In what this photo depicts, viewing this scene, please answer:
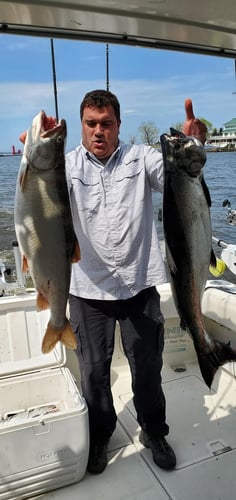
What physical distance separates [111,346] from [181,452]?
3.28 ft

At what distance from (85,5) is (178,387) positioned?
325 cm

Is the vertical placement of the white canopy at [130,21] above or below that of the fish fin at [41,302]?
above

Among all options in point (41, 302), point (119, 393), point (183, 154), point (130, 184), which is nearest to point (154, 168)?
point (130, 184)

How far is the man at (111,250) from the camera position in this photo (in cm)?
257

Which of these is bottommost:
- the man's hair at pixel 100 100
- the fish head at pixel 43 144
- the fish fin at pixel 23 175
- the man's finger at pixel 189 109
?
the fish fin at pixel 23 175

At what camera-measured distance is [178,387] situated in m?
3.91

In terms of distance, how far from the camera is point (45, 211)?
177cm

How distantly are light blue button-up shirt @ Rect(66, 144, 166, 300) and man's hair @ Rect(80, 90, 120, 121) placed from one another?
247 millimetres

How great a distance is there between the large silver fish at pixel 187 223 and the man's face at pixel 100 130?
0.73 meters

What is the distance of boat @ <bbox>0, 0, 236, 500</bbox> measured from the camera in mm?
1914

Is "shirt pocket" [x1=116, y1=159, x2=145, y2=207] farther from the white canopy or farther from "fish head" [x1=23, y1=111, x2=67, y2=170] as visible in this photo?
"fish head" [x1=23, y1=111, x2=67, y2=170]

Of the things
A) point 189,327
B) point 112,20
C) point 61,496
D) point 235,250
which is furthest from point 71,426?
point 235,250

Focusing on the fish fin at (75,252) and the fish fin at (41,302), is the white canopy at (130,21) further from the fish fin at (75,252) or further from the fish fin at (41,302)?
the fish fin at (41,302)

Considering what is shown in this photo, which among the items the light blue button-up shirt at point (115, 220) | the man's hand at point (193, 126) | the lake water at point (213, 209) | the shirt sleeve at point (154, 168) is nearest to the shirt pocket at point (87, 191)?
the light blue button-up shirt at point (115, 220)
